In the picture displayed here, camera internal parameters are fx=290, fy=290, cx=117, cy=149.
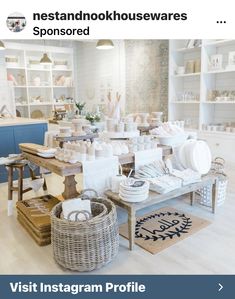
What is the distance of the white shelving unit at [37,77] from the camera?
657 centimetres

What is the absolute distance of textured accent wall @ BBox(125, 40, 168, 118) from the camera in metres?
5.52

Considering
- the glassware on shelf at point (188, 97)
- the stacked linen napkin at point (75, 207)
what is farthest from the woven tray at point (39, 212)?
the glassware on shelf at point (188, 97)

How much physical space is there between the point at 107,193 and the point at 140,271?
2.18ft

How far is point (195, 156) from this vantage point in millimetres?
2818

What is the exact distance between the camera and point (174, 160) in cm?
303

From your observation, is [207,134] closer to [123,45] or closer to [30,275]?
[123,45]

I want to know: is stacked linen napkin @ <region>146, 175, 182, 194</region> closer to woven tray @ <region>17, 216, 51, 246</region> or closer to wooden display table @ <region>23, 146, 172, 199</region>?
wooden display table @ <region>23, 146, 172, 199</region>

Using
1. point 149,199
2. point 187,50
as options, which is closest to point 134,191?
point 149,199

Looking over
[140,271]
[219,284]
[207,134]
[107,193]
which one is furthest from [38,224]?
[207,134]
